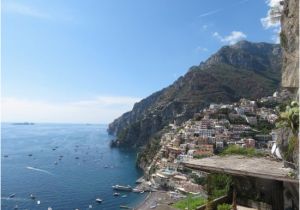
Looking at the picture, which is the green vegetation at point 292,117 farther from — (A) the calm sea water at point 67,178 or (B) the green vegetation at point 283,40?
(A) the calm sea water at point 67,178

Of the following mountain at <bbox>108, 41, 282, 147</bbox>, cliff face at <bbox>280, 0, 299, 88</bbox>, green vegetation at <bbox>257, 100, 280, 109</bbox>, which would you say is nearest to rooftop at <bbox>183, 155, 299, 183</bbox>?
cliff face at <bbox>280, 0, 299, 88</bbox>

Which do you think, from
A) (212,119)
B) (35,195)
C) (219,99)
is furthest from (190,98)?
(35,195)

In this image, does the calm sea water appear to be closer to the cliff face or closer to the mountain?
the mountain

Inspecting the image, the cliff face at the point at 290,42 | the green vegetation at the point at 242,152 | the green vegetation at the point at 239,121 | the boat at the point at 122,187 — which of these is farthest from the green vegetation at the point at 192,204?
the green vegetation at the point at 239,121

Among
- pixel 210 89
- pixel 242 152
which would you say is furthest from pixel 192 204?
pixel 210 89

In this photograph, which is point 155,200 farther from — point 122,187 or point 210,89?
point 210,89

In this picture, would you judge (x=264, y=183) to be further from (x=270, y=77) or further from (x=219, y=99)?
(x=270, y=77)
